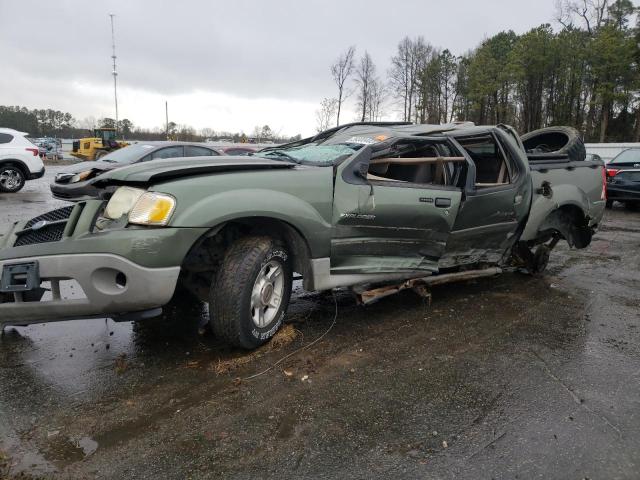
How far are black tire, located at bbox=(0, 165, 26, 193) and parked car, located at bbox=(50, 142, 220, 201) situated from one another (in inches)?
153

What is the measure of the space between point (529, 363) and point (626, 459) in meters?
1.09

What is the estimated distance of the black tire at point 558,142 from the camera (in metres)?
5.59

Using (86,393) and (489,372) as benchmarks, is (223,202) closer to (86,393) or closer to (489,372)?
(86,393)

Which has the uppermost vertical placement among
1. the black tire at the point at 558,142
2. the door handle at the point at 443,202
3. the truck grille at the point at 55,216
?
the black tire at the point at 558,142

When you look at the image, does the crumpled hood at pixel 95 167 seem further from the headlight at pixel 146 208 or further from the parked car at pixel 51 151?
the parked car at pixel 51 151

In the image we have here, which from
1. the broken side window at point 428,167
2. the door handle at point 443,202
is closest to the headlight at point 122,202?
the broken side window at point 428,167

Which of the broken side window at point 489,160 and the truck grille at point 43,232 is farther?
the broken side window at point 489,160

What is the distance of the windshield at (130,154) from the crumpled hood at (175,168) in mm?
7085

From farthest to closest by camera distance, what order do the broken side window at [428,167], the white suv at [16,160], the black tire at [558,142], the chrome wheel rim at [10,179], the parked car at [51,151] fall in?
1. the parked car at [51,151]
2. the chrome wheel rim at [10,179]
3. the white suv at [16,160]
4. the black tire at [558,142]
5. the broken side window at [428,167]

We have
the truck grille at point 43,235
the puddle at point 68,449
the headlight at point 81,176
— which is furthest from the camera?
the headlight at point 81,176

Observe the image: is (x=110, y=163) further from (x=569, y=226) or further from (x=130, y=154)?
(x=569, y=226)

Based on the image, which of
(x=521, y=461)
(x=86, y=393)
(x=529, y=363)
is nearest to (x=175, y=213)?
(x=86, y=393)

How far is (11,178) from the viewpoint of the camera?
1327 centimetres

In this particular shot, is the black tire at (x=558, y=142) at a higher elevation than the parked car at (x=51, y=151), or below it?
below
